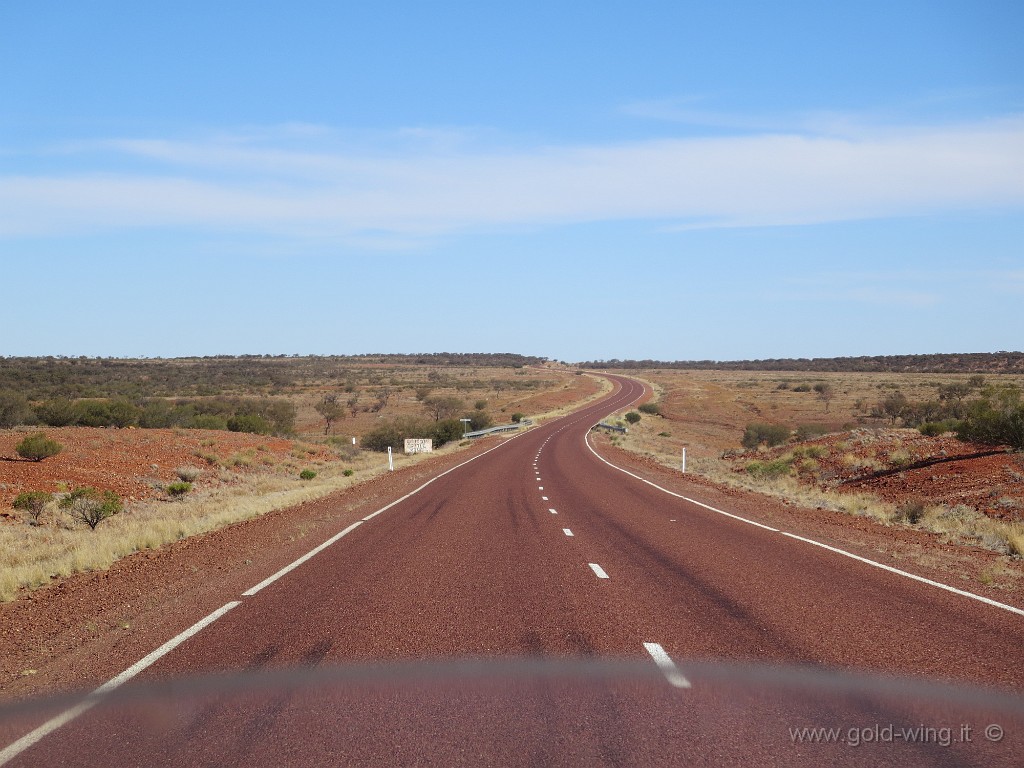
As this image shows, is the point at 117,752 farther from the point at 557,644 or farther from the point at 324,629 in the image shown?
the point at 557,644

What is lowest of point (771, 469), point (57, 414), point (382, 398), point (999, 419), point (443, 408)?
point (771, 469)

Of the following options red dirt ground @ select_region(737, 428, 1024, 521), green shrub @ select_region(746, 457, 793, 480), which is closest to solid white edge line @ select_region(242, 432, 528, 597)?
green shrub @ select_region(746, 457, 793, 480)

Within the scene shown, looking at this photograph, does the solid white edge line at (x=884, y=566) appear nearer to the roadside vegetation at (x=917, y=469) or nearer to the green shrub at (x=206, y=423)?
the roadside vegetation at (x=917, y=469)

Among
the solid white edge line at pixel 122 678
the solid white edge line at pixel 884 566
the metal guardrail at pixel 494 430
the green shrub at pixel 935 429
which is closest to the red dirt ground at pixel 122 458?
the solid white edge line at pixel 122 678

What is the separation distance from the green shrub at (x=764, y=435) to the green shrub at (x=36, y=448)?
37480 mm

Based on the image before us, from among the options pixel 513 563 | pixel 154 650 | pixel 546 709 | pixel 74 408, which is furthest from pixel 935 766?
pixel 74 408

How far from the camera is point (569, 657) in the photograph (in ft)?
23.2

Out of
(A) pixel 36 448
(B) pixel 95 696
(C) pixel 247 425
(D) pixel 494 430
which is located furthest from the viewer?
(D) pixel 494 430

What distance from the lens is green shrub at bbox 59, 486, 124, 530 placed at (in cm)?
1878

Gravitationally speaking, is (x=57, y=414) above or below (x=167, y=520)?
Result: above

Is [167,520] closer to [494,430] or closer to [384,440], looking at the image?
[384,440]

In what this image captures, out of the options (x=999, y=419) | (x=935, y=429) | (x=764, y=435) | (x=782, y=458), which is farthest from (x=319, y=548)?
(x=764, y=435)

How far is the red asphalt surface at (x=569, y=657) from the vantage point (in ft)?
16.8

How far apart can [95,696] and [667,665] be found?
4236 mm
